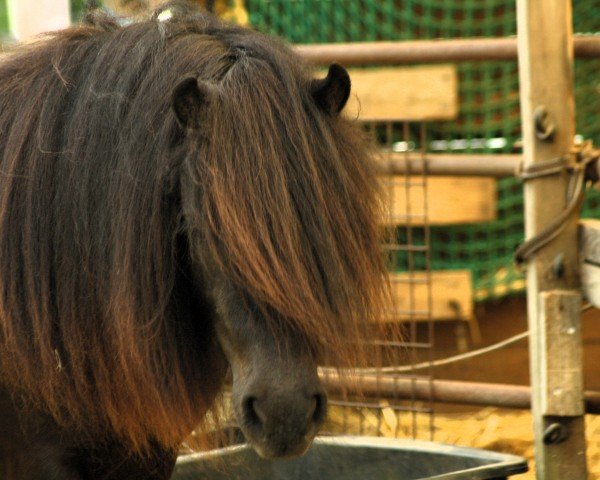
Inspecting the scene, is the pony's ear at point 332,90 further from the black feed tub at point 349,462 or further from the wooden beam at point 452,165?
the wooden beam at point 452,165

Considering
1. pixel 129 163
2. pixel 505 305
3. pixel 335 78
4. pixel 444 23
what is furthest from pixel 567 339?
pixel 444 23

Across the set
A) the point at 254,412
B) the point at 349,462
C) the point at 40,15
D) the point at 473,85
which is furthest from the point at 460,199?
the point at 254,412

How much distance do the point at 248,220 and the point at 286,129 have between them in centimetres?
21

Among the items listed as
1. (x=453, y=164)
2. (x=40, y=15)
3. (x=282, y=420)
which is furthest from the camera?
(x=40, y=15)

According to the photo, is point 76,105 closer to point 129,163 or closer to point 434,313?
point 129,163

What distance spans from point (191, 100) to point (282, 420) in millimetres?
616

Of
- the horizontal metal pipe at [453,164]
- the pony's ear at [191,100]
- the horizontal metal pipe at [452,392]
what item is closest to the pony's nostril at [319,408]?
the pony's ear at [191,100]

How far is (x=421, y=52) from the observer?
361 cm

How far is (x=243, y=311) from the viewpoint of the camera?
1.83 metres

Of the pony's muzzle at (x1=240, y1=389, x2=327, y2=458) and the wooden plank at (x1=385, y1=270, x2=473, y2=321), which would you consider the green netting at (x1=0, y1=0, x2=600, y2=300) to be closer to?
the wooden plank at (x1=385, y1=270, x2=473, y2=321)

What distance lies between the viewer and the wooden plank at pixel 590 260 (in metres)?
2.75

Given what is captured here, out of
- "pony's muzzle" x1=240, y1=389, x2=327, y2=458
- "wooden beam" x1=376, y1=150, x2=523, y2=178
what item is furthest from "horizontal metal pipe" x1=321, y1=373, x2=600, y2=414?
"pony's muzzle" x1=240, y1=389, x2=327, y2=458

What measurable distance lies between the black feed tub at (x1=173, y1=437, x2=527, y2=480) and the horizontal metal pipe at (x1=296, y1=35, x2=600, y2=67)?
1.25m

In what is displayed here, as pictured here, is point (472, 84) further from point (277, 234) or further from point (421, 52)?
point (277, 234)
